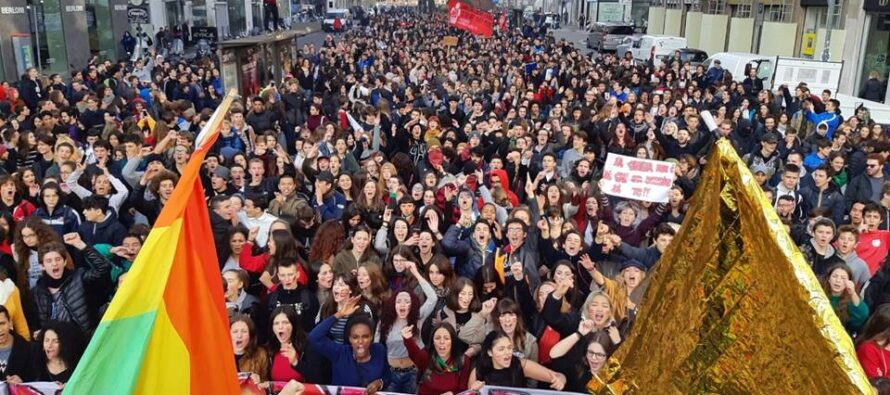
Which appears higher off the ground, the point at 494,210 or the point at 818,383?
the point at 818,383

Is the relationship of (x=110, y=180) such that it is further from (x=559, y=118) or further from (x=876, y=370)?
(x=559, y=118)

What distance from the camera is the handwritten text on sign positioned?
7758 mm

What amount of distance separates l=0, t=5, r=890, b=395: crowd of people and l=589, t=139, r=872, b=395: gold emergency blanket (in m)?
0.22

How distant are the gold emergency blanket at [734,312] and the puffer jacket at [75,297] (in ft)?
14.6

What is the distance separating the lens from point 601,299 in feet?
17.6

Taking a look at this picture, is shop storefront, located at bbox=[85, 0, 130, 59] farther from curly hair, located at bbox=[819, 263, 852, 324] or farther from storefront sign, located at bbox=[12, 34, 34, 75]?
curly hair, located at bbox=[819, 263, 852, 324]

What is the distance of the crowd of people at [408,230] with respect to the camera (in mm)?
5066

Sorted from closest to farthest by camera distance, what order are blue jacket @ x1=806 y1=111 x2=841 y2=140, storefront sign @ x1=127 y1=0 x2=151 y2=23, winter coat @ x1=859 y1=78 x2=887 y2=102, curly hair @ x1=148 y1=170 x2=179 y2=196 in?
curly hair @ x1=148 y1=170 x2=179 y2=196, blue jacket @ x1=806 y1=111 x2=841 y2=140, winter coat @ x1=859 y1=78 x2=887 y2=102, storefront sign @ x1=127 y1=0 x2=151 y2=23

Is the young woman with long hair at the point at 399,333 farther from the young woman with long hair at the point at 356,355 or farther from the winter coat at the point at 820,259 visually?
the winter coat at the point at 820,259

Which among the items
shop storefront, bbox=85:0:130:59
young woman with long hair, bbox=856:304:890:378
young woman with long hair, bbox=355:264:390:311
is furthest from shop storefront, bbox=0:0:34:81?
young woman with long hair, bbox=856:304:890:378

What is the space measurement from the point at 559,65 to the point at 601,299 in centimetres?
1679

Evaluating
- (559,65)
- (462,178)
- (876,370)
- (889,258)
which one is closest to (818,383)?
(876,370)

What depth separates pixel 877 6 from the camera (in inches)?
982

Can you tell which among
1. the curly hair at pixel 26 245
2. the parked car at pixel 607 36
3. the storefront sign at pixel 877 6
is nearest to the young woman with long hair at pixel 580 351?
the curly hair at pixel 26 245
